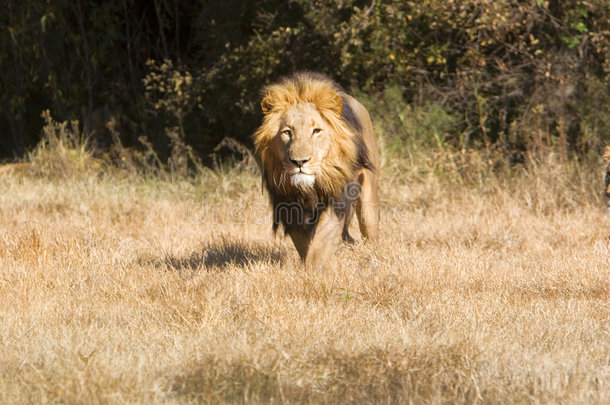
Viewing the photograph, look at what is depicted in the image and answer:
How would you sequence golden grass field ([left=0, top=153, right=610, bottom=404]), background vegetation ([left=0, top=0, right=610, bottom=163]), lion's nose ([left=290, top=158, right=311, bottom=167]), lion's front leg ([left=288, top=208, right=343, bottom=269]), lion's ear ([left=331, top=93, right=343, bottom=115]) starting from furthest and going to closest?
1. background vegetation ([left=0, top=0, right=610, bottom=163])
2. lion's front leg ([left=288, top=208, right=343, bottom=269])
3. lion's ear ([left=331, top=93, right=343, bottom=115])
4. lion's nose ([left=290, top=158, right=311, bottom=167])
5. golden grass field ([left=0, top=153, right=610, bottom=404])

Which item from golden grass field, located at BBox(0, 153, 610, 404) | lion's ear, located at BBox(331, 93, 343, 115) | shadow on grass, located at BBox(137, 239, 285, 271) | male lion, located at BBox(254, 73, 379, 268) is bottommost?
shadow on grass, located at BBox(137, 239, 285, 271)

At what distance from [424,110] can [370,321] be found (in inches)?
213

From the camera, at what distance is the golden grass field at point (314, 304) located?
119 inches

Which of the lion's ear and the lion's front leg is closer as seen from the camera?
the lion's ear

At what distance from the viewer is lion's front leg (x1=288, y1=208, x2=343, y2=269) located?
482cm

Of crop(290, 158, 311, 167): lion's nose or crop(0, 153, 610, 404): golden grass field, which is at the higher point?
crop(290, 158, 311, 167): lion's nose

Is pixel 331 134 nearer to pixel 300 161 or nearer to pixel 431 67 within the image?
pixel 300 161

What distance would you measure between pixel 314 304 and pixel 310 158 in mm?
760

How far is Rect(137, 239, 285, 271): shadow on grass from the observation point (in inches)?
211

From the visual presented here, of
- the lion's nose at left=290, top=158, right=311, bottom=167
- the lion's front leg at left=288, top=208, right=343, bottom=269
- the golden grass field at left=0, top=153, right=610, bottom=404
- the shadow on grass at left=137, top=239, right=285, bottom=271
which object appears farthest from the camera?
the shadow on grass at left=137, top=239, right=285, bottom=271

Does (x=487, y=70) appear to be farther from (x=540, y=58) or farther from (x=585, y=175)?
(x=585, y=175)

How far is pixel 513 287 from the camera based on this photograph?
4.66 m

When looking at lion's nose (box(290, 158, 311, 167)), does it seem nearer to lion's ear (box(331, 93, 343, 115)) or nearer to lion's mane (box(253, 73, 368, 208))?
lion's mane (box(253, 73, 368, 208))

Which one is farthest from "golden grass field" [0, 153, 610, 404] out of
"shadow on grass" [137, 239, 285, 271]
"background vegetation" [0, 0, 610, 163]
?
"background vegetation" [0, 0, 610, 163]
